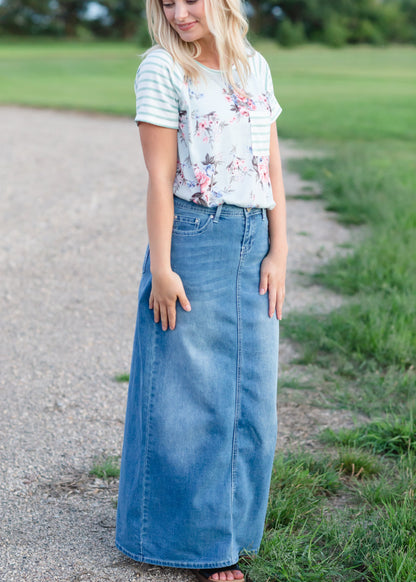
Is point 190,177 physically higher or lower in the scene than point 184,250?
higher

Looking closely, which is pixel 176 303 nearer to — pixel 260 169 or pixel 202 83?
pixel 260 169

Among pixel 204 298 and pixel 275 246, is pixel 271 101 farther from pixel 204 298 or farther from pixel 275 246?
pixel 204 298

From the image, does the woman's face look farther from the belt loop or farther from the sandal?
the sandal

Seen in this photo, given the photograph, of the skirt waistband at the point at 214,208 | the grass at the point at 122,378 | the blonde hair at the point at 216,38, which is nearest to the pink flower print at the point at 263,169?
the skirt waistband at the point at 214,208

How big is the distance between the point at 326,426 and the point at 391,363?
0.79 meters

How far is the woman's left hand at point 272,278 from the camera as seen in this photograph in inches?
86.7

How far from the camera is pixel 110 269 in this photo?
5.87m

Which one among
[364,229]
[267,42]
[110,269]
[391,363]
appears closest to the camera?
[391,363]

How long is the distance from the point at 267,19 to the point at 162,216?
57170 mm

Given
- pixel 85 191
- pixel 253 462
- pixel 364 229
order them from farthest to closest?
pixel 85 191 < pixel 364 229 < pixel 253 462

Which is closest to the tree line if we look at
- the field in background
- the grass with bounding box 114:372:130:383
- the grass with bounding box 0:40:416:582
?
the field in background

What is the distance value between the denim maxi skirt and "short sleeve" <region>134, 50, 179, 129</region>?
25cm

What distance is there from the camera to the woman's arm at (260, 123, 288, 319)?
2215 millimetres

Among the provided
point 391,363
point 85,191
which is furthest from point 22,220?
point 391,363
